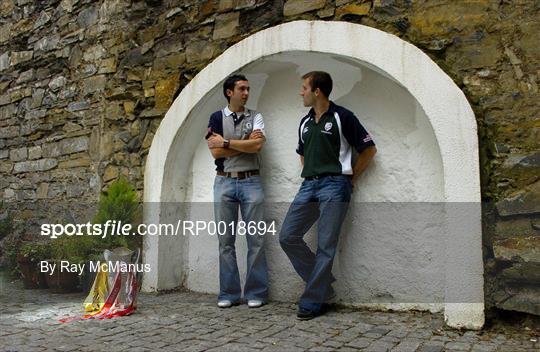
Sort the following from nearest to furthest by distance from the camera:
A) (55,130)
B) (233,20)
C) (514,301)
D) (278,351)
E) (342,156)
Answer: (278,351) → (514,301) → (342,156) → (233,20) → (55,130)

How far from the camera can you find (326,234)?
348 centimetres

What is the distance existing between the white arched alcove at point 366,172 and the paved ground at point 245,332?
0.79ft

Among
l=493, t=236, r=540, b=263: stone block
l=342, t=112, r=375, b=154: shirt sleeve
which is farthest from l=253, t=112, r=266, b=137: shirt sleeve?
l=493, t=236, r=540, b=263: stone block

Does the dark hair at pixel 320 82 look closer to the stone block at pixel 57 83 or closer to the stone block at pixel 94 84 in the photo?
the stone block at pixel 94 84

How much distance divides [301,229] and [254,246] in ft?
1.60

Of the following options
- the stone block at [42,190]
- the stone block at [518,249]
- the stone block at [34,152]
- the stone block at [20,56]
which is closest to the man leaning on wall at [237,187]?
the stone block at [518,249]

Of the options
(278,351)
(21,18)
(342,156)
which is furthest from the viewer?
(21,18)

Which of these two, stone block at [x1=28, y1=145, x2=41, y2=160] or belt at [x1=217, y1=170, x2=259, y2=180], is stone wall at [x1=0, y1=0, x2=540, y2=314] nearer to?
stone block at [x1=28, y1=145, x2=41, y2=160]

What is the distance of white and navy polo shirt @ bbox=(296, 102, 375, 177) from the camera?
142 inches

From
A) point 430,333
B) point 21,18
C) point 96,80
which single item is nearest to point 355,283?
point 430,333

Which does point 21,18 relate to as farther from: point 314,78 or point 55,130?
point 314,78

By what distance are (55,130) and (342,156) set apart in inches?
152

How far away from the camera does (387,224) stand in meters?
3.76

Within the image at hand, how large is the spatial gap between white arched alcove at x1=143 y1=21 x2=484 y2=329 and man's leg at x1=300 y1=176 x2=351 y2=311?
40 cm
